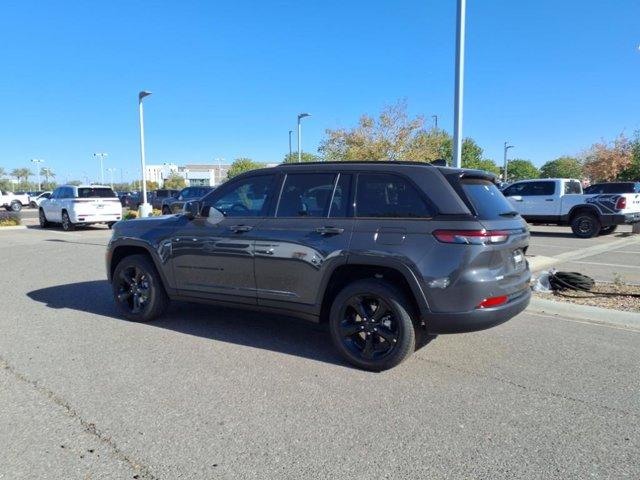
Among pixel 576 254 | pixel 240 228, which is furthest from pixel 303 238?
pixel 576 254

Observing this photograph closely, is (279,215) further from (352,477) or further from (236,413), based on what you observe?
(352,477)

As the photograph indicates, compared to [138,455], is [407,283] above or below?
above

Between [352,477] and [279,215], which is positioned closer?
[352,477]

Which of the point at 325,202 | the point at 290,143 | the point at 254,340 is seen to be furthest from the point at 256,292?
the point at 290,143

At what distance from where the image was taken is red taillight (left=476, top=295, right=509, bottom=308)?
4.12 m

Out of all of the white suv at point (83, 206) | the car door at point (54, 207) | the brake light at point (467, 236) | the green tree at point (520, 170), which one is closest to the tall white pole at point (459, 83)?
the brake light at point (467, 236)

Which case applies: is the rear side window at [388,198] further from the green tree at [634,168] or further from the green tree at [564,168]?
the green tree at [564,168]

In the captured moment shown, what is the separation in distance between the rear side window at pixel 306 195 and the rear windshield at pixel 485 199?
4.04ft

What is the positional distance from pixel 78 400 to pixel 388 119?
29.4 metres

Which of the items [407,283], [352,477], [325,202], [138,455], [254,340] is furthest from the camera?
[254,340]

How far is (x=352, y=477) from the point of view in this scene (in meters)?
2.84

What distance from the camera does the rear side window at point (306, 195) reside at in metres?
4.75

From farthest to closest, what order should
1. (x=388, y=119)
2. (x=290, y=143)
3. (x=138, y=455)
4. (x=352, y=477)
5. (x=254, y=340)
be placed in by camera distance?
(x=290, y=143), (x=388, y=119), (x=254, y=340), (x=138, y=455), (x=352, y=477)

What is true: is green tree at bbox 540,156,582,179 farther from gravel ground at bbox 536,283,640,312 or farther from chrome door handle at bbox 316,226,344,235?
chrome door handle at bbox 316,226,344,235
